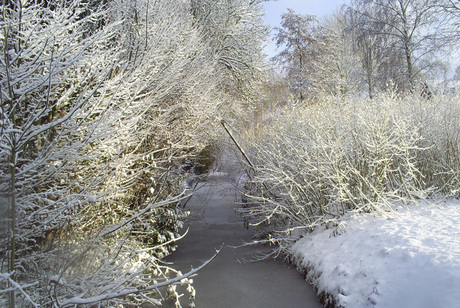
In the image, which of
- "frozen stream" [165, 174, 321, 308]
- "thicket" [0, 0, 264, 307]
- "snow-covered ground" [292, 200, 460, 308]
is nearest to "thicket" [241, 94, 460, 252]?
"snow-covered ground" [292, 200, 460, 308]

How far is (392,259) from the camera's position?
4.85 metres

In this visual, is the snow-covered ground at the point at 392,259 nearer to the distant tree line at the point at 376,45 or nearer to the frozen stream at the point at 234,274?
the frozen stream at the point at 234,274

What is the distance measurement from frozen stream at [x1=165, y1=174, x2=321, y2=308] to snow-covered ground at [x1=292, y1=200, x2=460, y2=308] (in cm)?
44

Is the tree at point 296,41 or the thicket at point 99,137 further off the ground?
the tree at point 296,41

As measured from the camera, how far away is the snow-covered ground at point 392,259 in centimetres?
406

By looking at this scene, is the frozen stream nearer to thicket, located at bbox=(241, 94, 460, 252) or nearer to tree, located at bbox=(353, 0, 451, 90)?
thicket, located at bbox=(241, 94, 460, 252)

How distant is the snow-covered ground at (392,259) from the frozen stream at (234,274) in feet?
1.46

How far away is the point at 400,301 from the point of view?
13.6 ft

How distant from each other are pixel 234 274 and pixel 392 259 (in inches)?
136


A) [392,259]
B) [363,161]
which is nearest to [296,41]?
[363,161]

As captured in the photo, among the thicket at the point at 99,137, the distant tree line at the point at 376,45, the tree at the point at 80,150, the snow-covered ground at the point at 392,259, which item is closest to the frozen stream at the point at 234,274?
the snow-covered ground at the point at 392,259

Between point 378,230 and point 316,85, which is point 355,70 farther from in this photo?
point 378,230

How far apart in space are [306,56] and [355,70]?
13.4ft

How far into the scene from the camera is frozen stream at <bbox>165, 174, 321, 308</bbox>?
5.98 metres
